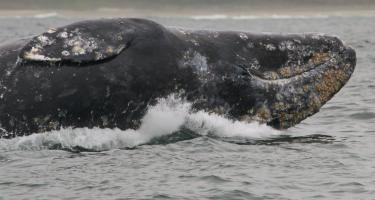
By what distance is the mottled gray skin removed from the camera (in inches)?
424

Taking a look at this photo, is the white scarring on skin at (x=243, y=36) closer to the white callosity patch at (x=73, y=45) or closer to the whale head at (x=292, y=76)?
the whale head at (x=292, y=76)

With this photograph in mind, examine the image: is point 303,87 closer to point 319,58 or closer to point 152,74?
point 319,58

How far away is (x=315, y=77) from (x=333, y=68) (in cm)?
31

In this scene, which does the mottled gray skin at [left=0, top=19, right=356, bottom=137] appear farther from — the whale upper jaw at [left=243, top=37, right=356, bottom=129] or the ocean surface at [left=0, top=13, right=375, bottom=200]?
the ocean surface at [left=0, top=13, right=375, bottom=200]

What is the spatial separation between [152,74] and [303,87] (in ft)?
7.25

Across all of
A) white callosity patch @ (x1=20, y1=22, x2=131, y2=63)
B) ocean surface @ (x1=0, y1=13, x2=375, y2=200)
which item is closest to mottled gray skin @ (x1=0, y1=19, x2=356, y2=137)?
white callosity patch @ (x1=20, y1=22, x2=131, y2=63)

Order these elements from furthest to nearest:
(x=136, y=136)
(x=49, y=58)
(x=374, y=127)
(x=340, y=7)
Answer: (x=340, y=7) < (x=374, y=127) < (x=136, y=136) < (x=49, y=58)

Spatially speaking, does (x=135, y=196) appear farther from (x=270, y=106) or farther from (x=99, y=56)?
(x=270, y=106)

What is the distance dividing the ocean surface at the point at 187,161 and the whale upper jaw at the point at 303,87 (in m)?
A: 0.26

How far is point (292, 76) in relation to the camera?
12.1m

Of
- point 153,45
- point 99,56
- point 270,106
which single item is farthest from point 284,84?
point 99,56

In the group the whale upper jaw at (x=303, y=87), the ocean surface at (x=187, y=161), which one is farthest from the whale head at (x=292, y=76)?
the ocean surface at (x=187, y=161)

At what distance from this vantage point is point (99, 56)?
10.7 m

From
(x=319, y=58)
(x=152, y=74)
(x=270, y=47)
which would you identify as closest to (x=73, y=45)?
(x=152, y=74)
